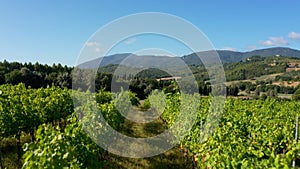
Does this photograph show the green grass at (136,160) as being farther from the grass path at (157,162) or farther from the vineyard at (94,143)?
the vineyard at (94,143)

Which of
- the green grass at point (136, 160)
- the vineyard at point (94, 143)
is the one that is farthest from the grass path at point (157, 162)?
the vineyard at point (94, 143)

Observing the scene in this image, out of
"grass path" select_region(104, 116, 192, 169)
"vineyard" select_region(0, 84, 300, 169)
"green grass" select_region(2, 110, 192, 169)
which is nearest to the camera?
"vineyard" select_region(0, 84, 300, 169)

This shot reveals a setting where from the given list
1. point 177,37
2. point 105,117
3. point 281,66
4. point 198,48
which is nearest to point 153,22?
point 177,37

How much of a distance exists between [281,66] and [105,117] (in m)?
129

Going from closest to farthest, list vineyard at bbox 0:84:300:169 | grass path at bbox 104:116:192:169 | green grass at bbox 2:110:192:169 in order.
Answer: vineyard at bbox 0:84:300:169 → green grass at bbox 2:110:192:169 → grass path at bbox 104:116:192:169

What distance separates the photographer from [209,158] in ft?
19.9

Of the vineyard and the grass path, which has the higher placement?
the vineyard

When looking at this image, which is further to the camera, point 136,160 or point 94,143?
point 136,160

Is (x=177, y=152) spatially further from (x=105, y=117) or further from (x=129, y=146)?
(x=105, y=117)

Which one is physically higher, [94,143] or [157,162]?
[94,143]

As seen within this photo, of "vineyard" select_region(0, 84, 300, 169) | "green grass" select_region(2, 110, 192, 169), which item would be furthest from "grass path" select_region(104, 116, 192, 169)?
"vineyard" select_region(0, 84, 300, 169)

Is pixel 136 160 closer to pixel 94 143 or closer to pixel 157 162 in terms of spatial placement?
pixel 157 162

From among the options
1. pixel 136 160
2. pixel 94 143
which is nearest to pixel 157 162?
pixel 136 160

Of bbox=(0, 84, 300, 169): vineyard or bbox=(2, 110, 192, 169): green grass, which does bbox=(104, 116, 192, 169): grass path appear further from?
bbox=(0, 84, 300, 169): vineyard
